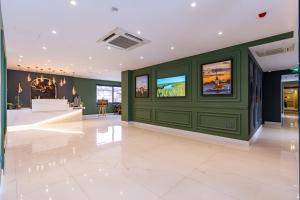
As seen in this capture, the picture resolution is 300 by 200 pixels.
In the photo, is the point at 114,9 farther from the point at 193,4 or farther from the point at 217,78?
the point at 217,78

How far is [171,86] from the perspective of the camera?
6.36 m

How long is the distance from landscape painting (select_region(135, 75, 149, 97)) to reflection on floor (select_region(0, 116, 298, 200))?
11.4ft

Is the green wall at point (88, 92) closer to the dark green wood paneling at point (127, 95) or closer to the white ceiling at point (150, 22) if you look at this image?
the dark green wood paneling at point (127, 95)

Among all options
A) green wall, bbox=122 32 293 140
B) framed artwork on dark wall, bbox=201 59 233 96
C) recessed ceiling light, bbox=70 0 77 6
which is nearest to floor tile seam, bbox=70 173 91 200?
recessed ceiling light, bbox=70 0 77 6

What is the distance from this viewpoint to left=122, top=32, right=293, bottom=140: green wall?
4465 mm

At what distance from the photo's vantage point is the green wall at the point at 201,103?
4.46 metres

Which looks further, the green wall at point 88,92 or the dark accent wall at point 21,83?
the green wall at point 88,92

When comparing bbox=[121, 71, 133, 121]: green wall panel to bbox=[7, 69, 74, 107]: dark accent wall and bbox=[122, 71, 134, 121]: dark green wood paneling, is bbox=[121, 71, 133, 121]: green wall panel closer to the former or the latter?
bbox=[122, 71, 134, 121]: dark green wood paneling

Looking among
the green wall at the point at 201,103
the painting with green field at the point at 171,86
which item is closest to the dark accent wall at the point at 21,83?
the green wall at the point at 201,103

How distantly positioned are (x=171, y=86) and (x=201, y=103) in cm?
147

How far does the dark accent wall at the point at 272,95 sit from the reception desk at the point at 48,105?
36.0ft

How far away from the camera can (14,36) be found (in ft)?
13.3

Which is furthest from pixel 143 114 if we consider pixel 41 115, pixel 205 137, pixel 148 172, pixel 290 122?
pixel 290 122

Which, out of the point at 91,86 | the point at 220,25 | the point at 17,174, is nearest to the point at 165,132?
the point at 220,25
